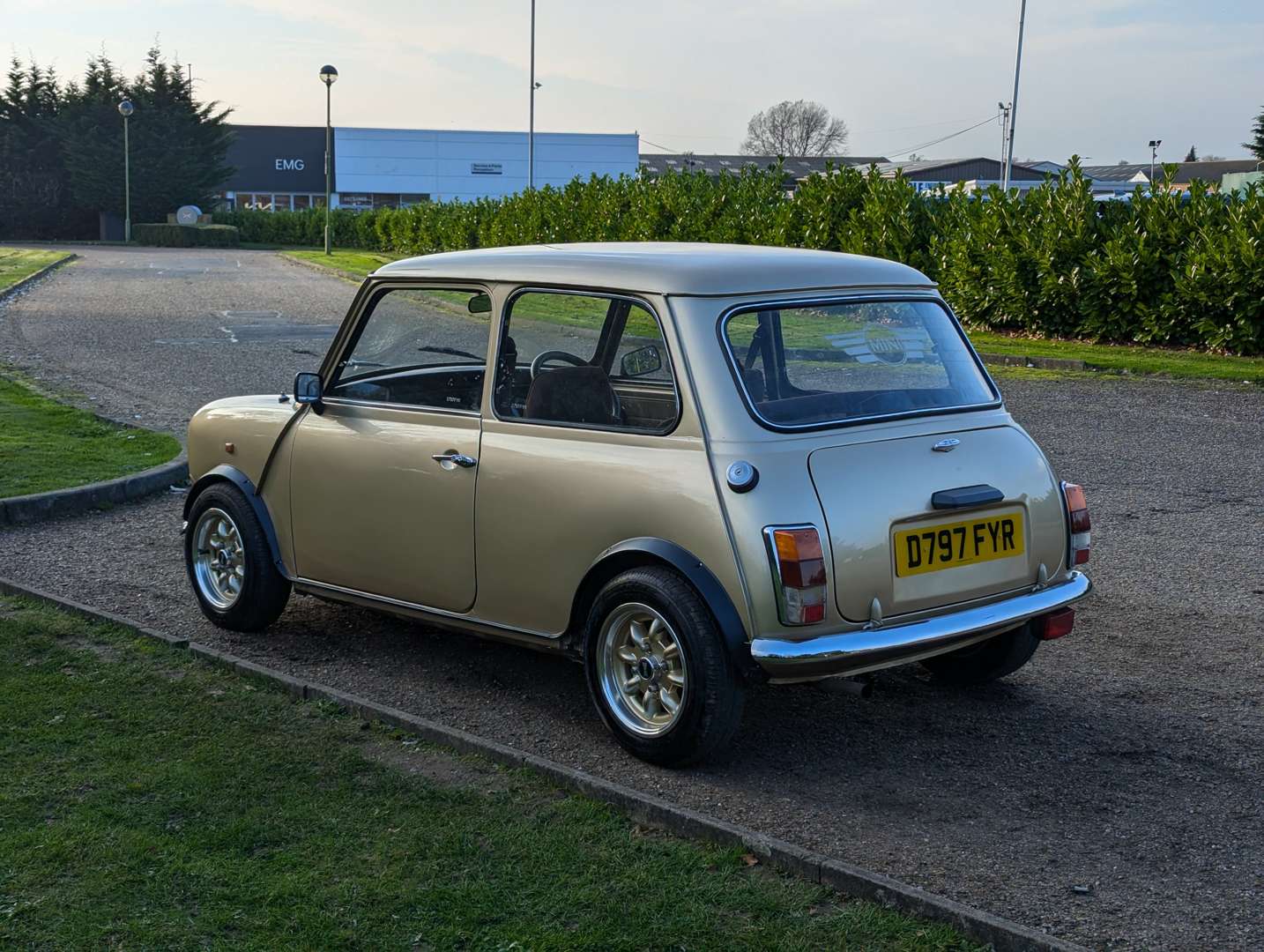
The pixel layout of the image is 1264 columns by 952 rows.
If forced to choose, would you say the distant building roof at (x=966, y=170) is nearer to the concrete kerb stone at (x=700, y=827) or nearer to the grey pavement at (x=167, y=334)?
the grey pavement at (x=167, y=334)

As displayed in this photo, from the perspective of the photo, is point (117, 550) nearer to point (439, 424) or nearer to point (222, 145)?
point (439, 424)

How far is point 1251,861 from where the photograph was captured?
3.86 m

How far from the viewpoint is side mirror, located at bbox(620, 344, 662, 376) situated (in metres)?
4.81

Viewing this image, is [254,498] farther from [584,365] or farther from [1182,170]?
[1182,170]

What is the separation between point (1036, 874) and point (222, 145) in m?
74.5

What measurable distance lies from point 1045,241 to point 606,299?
51.0 feet

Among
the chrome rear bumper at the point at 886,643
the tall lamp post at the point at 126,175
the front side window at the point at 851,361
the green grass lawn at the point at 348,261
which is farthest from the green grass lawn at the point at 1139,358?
the tall lamp post at the point at 126,175

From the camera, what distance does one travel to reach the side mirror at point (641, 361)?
481 cm

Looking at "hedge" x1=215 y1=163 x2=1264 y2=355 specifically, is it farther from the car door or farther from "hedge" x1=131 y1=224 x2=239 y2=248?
"hedge" x1=131 y1=224 x2=239 y2=248

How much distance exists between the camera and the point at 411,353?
5.77m

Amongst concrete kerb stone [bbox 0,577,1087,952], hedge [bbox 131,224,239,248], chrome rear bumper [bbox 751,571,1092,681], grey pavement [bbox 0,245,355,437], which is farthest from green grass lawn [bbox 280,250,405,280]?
chrome rear bumper [bbox 751,571,1092,681]

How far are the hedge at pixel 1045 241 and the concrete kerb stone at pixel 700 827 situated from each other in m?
14.8

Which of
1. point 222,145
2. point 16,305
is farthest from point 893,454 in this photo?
point 222,145

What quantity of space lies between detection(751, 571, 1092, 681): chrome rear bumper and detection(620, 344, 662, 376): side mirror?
1117 millimetres
